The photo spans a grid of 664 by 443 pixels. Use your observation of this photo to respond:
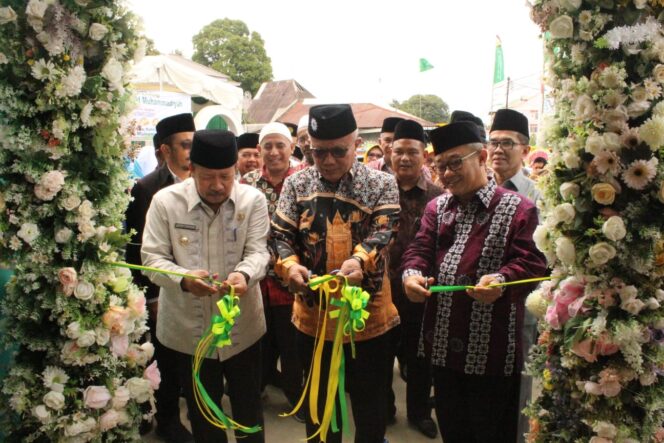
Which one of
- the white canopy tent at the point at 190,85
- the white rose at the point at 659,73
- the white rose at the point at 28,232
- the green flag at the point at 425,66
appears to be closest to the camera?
the white rose at the point at 659,73

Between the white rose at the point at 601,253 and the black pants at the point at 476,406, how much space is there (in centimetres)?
89

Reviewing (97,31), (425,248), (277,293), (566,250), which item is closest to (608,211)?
(566,250)

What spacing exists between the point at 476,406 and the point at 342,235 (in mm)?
1083

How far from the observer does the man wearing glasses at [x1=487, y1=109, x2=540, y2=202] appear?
3.71m

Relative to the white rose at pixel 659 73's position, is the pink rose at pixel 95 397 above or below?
below

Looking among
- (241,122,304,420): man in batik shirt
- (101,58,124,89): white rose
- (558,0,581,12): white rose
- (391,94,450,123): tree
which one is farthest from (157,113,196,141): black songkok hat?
(391,94,450,123): tree

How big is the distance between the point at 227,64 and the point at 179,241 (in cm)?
3525

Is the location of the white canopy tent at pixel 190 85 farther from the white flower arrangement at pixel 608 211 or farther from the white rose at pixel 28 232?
the white flower arrangement at pixel 608 211

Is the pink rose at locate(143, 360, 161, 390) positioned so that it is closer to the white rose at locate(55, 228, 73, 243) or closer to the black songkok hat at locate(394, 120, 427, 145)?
the white rose at locate(55, 228, 73, 243)

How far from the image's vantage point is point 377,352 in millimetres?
2826

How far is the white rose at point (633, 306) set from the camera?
2.00 metres

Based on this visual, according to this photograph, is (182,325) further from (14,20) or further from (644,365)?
(644,365)

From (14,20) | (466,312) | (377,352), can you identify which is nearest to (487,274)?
(466,312)

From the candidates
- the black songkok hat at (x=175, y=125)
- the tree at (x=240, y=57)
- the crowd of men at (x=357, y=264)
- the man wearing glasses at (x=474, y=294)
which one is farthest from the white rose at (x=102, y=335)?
the tree at (x=240, y=57)
